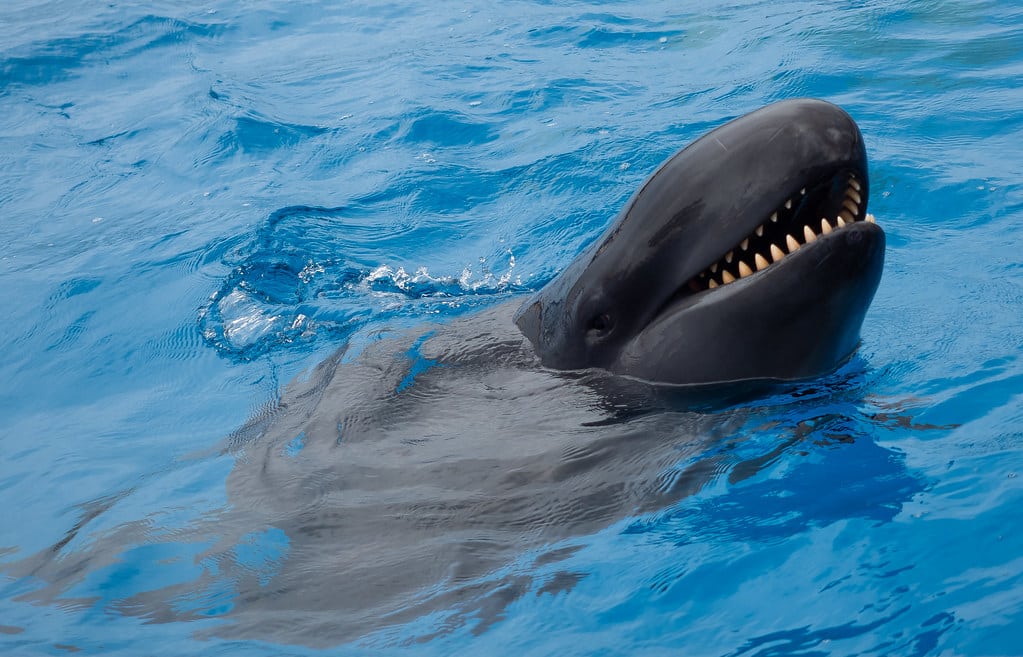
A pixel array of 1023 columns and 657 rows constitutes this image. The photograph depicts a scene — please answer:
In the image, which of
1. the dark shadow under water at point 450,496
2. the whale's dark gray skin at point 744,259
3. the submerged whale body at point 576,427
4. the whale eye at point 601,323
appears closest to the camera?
the whale's dark gray skin at point 744,259

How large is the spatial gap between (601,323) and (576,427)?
1.70 feet

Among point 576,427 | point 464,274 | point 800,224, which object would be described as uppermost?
point 800,224

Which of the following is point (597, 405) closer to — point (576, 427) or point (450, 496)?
point (576, 427)

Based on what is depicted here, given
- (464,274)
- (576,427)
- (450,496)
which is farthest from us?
(464,274)

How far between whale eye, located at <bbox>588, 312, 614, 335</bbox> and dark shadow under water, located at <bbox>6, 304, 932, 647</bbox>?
0.79 ft

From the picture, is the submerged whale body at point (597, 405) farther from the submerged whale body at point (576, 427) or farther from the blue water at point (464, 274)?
the blue water at point (464, 274)

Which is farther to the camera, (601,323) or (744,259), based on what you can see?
A: (601,323)

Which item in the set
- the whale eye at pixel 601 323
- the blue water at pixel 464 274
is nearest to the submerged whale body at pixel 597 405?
the whale eye at pixel 601 323

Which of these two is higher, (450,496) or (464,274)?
(450,496)

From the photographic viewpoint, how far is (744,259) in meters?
4.30

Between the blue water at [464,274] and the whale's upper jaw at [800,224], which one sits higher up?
the whale's upper jaw at [800,224]

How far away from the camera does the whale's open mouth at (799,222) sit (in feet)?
13.3

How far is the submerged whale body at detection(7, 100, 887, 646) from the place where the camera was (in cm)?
412

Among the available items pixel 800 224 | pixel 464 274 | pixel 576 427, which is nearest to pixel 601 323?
pixel 576 427
